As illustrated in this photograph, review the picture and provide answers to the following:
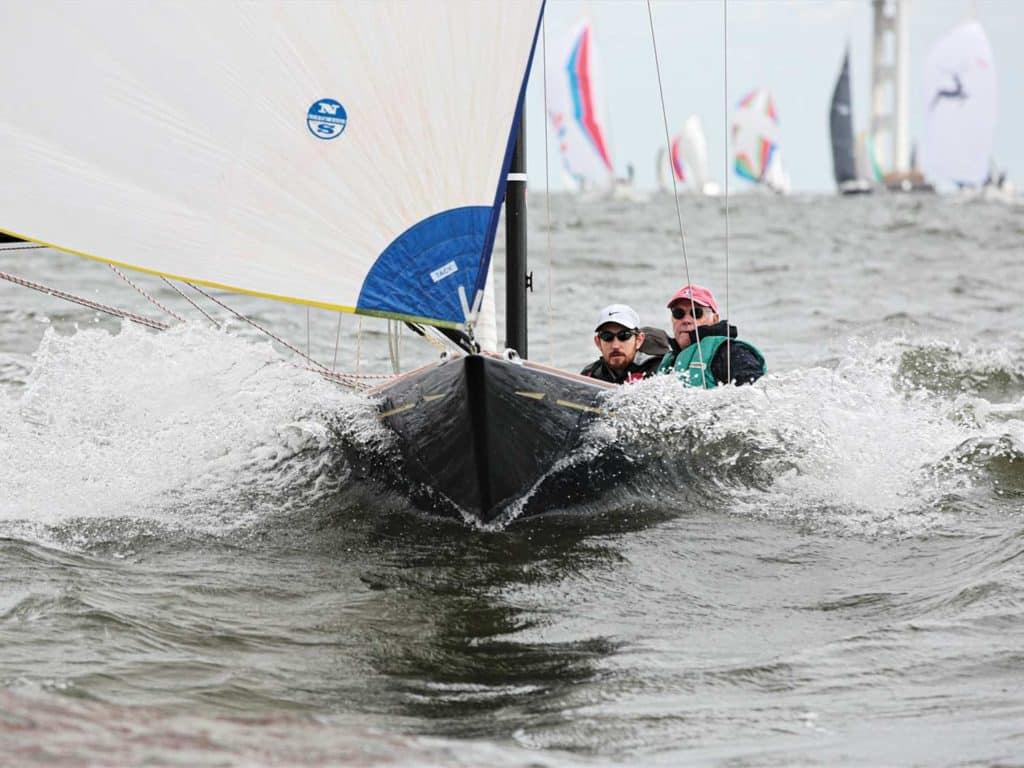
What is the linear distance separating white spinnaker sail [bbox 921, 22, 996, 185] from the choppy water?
46.0 meters

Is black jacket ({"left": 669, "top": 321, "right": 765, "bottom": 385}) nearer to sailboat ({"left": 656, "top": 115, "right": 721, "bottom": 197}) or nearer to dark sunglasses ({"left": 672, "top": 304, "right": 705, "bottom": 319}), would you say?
dark sunglasses ({"left": 672, "top": 304, "right": 705, "bottom": 319})

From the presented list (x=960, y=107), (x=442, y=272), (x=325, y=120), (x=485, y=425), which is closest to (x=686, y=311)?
(x=485, y=425)

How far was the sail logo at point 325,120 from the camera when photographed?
422 centimetres

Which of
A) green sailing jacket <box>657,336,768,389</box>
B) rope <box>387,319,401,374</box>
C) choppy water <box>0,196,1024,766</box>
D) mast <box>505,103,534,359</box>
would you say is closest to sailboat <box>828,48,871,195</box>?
choppy water <box>0,196,1024,766</box>

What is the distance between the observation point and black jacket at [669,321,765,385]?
5.88 metres

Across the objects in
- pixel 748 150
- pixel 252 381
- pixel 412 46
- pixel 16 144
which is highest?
pixel 748 150

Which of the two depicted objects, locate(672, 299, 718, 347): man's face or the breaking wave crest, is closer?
the breaking wave crest

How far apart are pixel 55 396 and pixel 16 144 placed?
123 inches

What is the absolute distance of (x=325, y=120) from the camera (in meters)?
4.22

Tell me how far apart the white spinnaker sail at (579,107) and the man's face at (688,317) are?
41.9 m

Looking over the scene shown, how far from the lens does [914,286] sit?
1681 centimetres

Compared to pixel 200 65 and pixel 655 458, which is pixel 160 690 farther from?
pixel 655 458

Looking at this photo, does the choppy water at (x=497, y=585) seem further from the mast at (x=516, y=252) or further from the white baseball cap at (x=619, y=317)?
the mast at (x=516, y=252)

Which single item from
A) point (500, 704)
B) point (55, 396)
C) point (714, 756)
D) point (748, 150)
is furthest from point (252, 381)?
point (748, 150)
